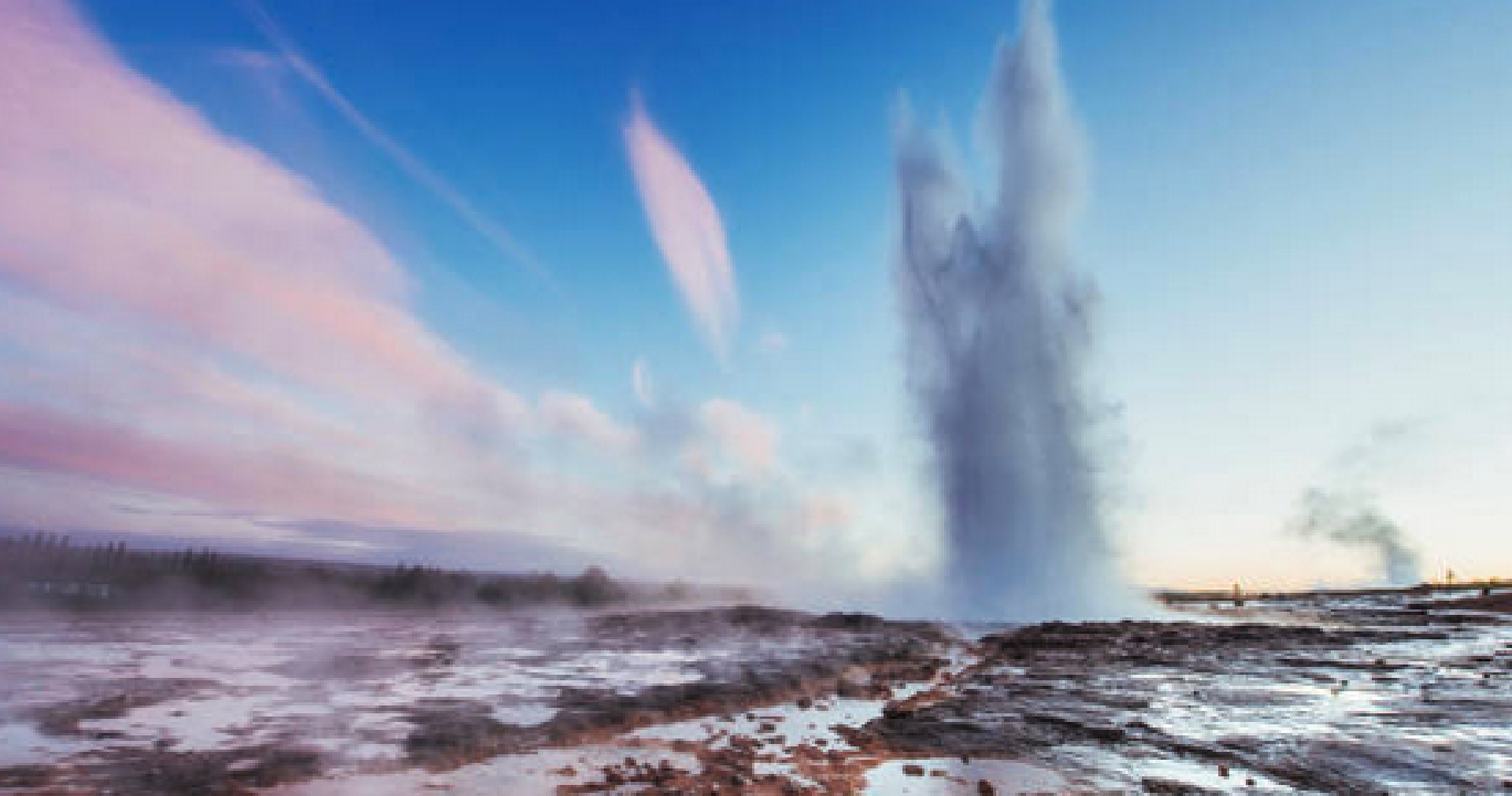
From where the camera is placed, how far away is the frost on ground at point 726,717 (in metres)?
10.0

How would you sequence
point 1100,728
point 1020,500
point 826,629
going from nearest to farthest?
point 1100,728 < point 826,629 < point 1020,500

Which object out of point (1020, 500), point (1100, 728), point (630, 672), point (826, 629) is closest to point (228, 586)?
point (826, 629)

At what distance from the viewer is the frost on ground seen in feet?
32.9

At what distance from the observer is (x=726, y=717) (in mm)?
15086

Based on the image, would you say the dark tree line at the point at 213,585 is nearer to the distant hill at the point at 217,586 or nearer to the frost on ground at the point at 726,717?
the distant hill at the point at 217,586

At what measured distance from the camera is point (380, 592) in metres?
68.9

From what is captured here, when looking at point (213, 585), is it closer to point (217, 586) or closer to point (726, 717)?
point (217, 586)

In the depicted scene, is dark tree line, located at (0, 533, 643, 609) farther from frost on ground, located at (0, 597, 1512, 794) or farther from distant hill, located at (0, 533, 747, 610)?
frost on ground, located at (0, 597, 1512, 794)

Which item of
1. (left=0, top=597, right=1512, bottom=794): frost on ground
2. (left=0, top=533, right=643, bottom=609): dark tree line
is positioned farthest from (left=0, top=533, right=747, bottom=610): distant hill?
(left=0, top=597, right=1512, bottom=794): frost on ground

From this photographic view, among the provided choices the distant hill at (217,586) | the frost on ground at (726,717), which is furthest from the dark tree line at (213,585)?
the frost on ground at (726,717)

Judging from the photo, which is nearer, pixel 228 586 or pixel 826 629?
pixel 826 629

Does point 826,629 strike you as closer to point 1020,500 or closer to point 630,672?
point 1020,500

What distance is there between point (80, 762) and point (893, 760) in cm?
1210

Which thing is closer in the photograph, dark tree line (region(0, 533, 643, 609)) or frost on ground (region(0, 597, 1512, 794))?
frost on ground (region(0, 597, 1512, 794))
